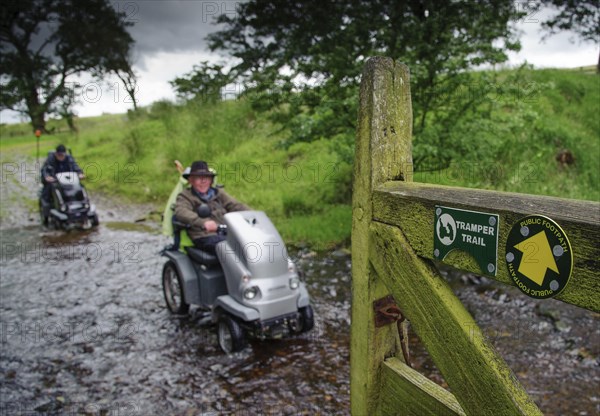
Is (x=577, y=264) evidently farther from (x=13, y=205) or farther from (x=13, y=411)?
(x=13, y=205)

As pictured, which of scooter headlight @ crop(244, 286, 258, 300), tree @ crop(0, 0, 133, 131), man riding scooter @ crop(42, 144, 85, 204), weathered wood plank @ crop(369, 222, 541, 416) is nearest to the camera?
weathered wood plank @ crop(369, 222, 541, 416)

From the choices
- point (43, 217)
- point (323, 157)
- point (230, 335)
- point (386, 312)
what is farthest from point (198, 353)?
point (43, 217)

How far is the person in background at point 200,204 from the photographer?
16.1 feet

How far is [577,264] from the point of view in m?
0.95

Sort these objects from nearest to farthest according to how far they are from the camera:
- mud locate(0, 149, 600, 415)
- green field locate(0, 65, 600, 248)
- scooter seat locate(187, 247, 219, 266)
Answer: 1. mud locate(0, 149, 600, 415)
2. scooter seat locate(187, 247, 219, 266)
3. green field locate(0, 65, 600, 248)

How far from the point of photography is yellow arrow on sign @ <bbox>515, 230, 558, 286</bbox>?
3.24 feet

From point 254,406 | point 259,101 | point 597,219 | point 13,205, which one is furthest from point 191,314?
point 13,205

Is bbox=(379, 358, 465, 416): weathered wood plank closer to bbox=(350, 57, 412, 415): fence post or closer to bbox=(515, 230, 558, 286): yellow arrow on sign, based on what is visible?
bbox=(350, 57, 412, 415): fence post

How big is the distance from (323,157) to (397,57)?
520 cm

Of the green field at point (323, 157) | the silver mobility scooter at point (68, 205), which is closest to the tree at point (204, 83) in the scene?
the green field at point (323, 157)

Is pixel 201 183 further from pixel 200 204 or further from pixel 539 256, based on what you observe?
pixel 539 256

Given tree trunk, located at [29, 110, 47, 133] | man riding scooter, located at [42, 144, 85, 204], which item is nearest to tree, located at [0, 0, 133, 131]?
tree trunk, located at [29, 110, 47, 133]

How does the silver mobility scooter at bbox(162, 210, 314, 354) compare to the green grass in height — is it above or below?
below

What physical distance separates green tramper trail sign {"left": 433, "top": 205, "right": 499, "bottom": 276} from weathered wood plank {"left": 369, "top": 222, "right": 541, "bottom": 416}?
0.13 m
